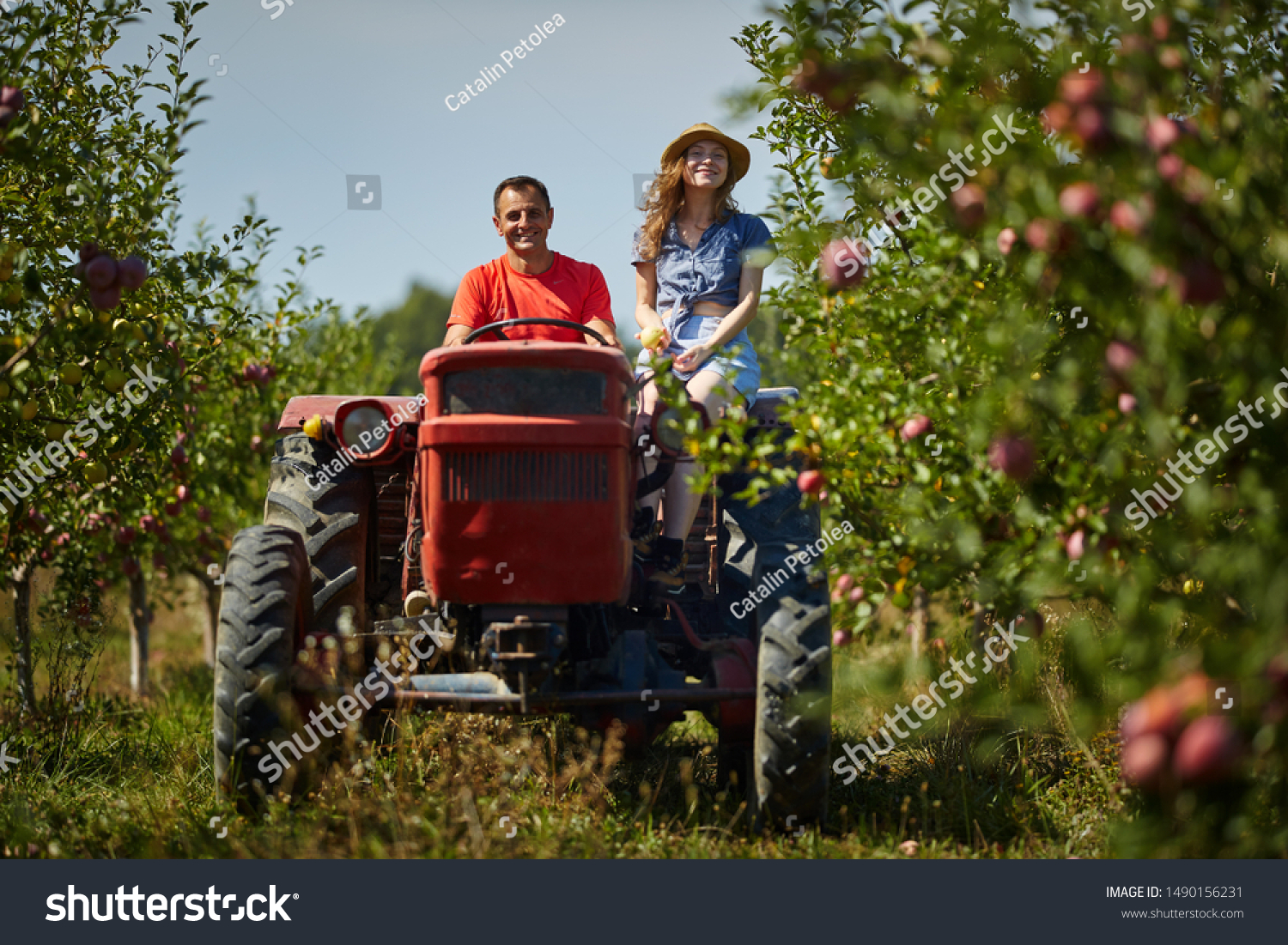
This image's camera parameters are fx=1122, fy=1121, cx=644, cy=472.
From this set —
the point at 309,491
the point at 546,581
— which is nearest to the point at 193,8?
the point at 309,491

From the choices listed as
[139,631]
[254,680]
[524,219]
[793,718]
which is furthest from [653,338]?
[139,631]

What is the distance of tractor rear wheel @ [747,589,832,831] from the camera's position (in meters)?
3.14

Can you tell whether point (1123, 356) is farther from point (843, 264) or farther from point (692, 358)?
point (692, 358)

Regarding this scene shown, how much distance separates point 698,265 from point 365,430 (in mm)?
1387

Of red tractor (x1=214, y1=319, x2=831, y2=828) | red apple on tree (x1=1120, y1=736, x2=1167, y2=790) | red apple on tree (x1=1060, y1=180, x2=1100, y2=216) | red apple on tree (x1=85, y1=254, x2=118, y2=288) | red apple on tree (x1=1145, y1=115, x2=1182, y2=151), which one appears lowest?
red apple on tree (x1=1120, y1=736, x2=1167, y2=790)

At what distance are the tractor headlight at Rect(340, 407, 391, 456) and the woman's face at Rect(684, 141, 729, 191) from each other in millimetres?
1503

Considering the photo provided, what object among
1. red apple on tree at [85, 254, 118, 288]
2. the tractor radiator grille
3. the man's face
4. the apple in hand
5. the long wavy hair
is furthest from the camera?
the long wavy hair

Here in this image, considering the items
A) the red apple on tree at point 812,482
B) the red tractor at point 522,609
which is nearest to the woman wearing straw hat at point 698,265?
the red tractor at point 522,609

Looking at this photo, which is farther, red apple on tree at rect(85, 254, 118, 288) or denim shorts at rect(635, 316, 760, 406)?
denim shorts at rect(635, 316, 760, 406)

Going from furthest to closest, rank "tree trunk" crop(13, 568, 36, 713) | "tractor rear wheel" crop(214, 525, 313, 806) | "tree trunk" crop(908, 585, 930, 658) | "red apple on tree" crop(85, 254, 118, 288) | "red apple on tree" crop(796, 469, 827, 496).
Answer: "tree trunk" crop(908, 585, 930, 658)
"tree trunk" crop(13, 568, 36, 713)
"red apple on tree" crop(85, 254, 118, 288)
"tractor rear wheel" crop(214, 525, 313, 806)
"red apple on tree" crop(796, 469, 827, 496)

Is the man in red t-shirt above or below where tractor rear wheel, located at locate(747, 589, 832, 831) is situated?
above

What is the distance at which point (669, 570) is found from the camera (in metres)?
3.62

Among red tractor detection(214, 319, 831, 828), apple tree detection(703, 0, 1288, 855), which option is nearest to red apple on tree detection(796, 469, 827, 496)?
apple tree detection(703, 0, 1288, 855)

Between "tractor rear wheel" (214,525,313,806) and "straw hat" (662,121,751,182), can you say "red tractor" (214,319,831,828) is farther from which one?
"straw hat" (662,121,751,182)
